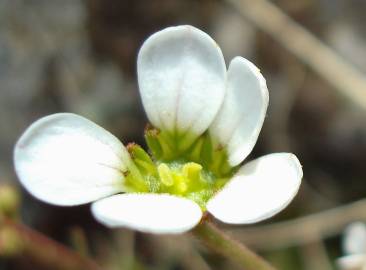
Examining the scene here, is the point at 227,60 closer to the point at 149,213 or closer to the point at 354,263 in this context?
the point at 354,263

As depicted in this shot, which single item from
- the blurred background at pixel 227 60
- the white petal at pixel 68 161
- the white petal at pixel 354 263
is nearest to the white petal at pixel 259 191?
the white petal at pixel 68 161

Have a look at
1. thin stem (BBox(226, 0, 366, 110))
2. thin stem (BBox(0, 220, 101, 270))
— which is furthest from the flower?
thin stem (BBox(226, 0, 366, 110))

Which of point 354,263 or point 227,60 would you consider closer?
point 354,263

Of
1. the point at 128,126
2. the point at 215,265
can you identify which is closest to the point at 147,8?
the point at 128,126

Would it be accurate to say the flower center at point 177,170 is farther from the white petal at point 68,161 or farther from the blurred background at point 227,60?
the blurred background at point 227,60

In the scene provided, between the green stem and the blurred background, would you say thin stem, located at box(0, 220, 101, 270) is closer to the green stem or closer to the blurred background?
the blurred background

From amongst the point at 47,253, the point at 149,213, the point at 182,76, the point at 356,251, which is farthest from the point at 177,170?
the point at 47,253
